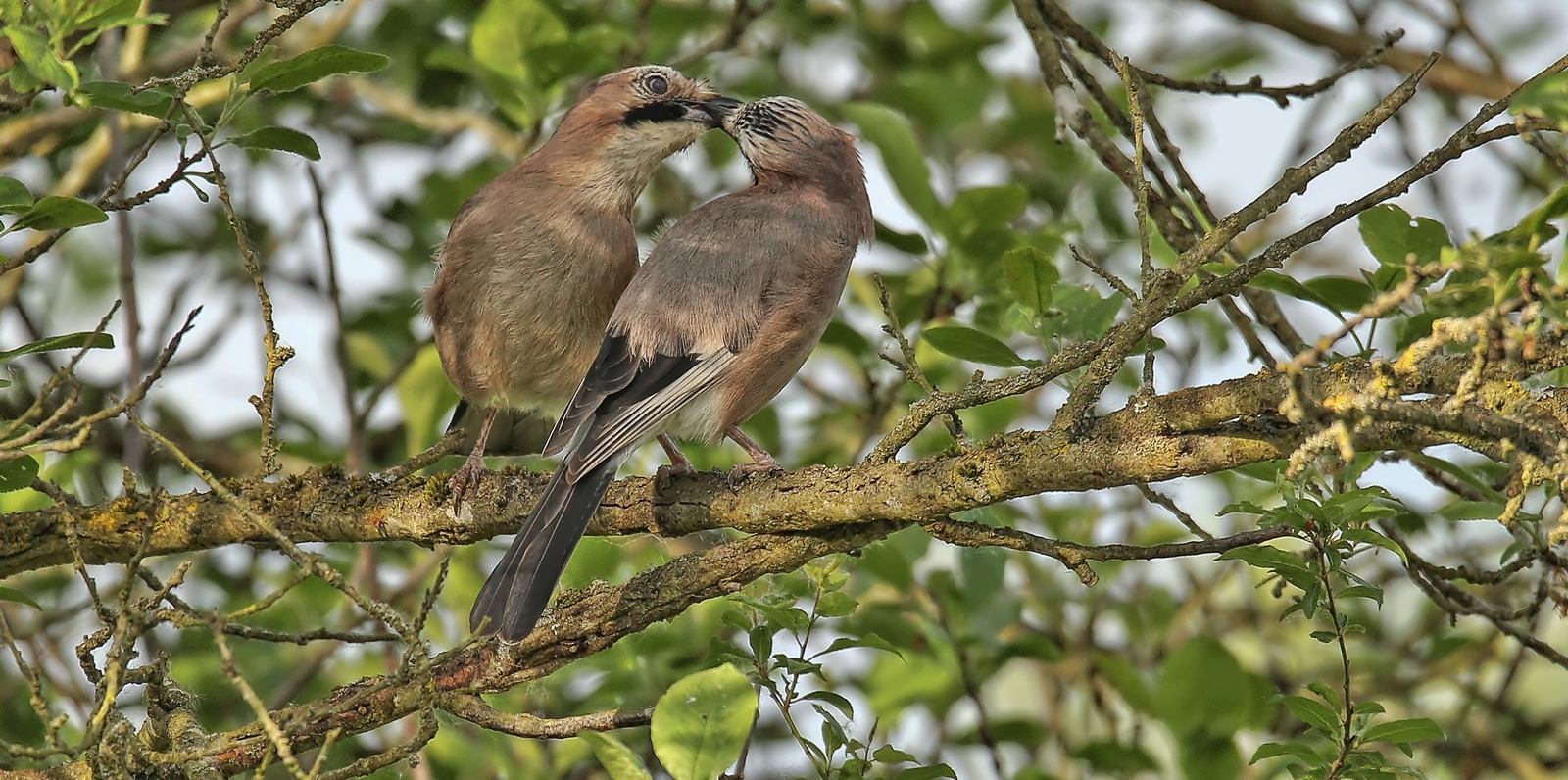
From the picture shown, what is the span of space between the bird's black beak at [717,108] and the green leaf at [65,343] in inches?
98.1

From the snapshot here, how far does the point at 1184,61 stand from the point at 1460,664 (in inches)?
131

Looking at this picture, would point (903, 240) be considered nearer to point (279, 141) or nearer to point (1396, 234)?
point (1396, 234)

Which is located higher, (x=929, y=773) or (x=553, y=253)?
(x=553, y=253)

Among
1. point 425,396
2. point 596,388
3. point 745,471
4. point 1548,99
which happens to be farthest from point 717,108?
point 1548,99

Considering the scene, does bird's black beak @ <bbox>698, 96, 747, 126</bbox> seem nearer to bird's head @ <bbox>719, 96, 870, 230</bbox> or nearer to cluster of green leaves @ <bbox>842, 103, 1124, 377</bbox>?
bird's head @ <bbox>719, 96, 870, 230</bbox>

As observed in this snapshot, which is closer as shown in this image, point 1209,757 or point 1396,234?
point 1396,234

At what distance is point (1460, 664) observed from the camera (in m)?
5.77

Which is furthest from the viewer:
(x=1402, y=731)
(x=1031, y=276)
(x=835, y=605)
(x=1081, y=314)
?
(x=1081, y=314)

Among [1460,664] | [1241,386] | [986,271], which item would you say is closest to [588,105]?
[986,271]

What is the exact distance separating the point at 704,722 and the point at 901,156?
7.68ft

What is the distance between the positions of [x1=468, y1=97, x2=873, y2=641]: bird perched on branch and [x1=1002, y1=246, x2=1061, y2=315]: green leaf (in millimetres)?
822

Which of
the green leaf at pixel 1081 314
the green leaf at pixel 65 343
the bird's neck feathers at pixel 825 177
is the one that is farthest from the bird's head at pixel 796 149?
the green leaf at pixel 65 343

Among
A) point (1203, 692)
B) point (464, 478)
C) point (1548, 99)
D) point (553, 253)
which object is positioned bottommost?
point (1548, 99)

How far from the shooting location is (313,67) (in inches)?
123
